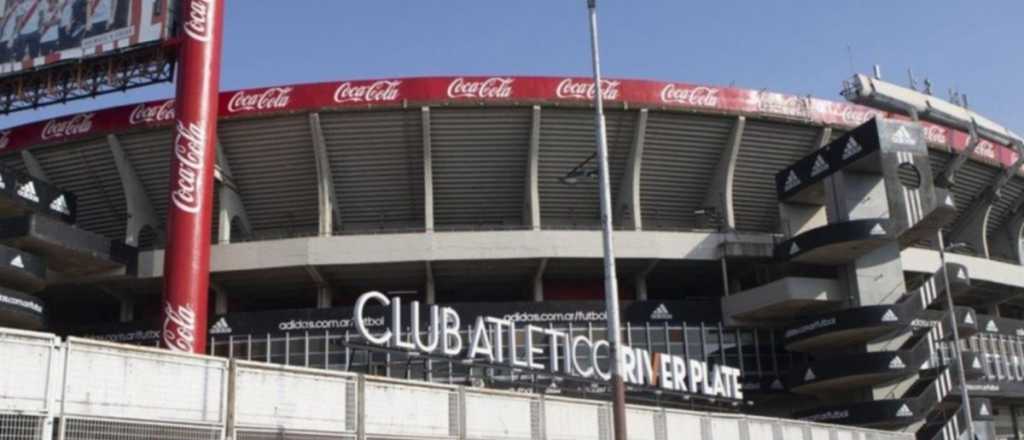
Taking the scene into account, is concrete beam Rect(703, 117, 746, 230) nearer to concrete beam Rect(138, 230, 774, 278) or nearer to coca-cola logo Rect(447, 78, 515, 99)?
concrete beam Rect(138, 230, 774, 278)

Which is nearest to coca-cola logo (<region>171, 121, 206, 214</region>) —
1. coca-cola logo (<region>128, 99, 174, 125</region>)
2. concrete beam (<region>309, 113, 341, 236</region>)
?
coca-cola logo (<region>128, 99, 174, 125</region>)

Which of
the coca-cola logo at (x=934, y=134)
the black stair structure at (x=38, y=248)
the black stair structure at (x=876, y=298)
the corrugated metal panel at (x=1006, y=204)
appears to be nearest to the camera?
the black stair structure at (x=38, y=248)

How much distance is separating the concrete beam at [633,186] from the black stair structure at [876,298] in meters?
6.91

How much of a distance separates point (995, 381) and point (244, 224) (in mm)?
39231

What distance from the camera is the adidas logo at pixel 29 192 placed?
1640 inches

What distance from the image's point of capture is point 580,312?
150 ft

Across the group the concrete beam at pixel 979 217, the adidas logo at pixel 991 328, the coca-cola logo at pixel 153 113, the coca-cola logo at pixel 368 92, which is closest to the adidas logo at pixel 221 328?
the coca-cola logo at pixel 153 113

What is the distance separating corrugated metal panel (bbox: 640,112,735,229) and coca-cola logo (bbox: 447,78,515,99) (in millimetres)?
7129

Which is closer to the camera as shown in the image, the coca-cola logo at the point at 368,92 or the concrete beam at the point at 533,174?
the coca-cola logo at the point at 368,92

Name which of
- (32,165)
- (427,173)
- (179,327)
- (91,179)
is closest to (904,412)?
(427,173)

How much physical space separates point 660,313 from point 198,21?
24.6m

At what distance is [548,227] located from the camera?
48.1 meters

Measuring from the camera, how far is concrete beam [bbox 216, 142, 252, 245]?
1797 inches

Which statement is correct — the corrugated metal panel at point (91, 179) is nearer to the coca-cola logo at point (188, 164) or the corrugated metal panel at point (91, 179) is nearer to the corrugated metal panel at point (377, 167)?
the coca-cola logo at point (188, 164)
